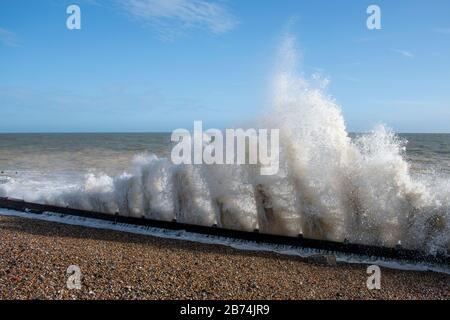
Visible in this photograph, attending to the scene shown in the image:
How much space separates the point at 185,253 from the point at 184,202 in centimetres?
336

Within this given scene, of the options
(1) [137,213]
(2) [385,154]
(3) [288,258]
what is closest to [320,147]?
(2) [385,154]

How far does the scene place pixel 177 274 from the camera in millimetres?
6656

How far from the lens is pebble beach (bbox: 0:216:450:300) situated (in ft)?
19.4

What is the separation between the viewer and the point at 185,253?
805cm

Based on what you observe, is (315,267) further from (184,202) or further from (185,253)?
(184,202)

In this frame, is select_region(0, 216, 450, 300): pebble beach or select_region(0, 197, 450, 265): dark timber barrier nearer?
select_region(0, 216, 450, 300): pebble beach
